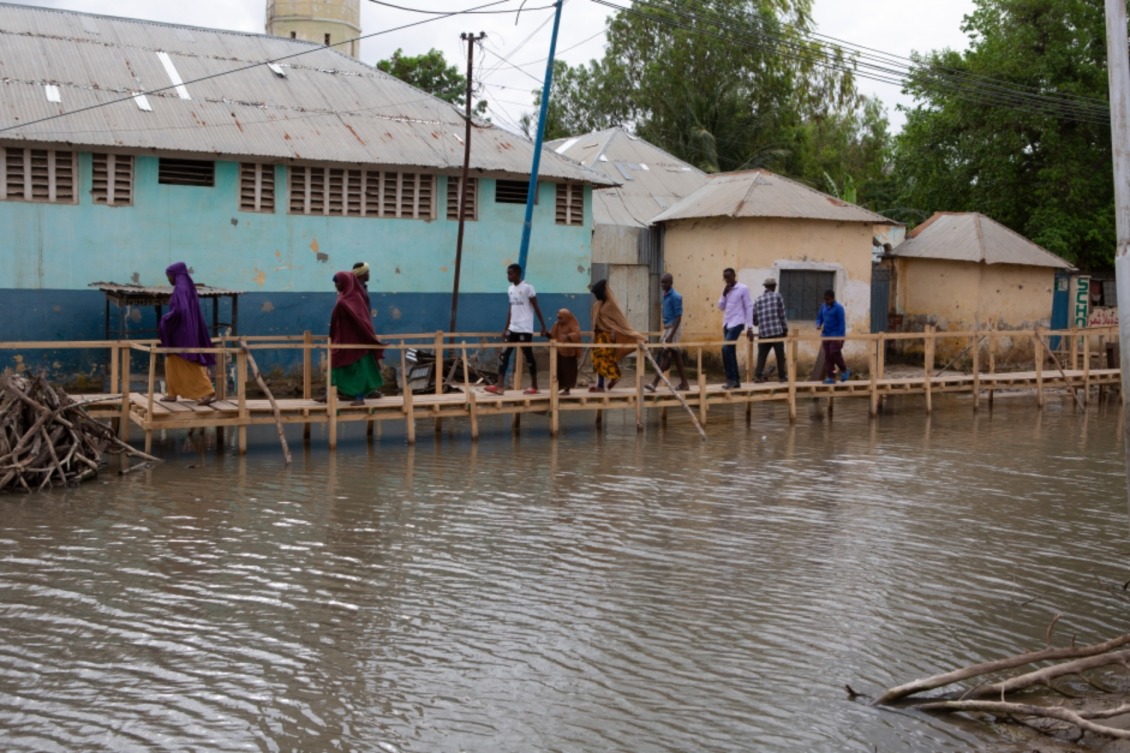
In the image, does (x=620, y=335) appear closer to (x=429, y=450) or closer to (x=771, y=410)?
(x=429, y=450)

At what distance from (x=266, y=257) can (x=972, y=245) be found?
46.3ft

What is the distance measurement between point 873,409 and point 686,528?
8.17 meters

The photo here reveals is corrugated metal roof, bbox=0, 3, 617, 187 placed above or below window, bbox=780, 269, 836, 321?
above

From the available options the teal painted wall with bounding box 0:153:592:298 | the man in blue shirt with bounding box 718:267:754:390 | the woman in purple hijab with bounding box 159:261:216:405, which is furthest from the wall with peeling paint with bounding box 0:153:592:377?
the man in blue shirt with bounding box 718:267:754:390

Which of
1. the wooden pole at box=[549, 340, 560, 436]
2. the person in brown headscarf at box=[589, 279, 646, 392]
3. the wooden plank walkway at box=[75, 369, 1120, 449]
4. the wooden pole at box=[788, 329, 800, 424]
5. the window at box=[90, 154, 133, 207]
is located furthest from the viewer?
the window at box=[90, 154, 133, 207]

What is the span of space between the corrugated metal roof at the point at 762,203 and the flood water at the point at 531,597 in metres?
8.86

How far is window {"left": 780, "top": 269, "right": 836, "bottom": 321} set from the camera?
71.5 ft

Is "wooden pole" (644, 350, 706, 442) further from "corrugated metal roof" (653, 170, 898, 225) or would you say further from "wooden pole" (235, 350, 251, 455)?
"corrugated metal roof" (653, 170, 898, 225)

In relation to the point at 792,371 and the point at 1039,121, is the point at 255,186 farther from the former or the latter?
the point at 1039,121

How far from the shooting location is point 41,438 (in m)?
10.7

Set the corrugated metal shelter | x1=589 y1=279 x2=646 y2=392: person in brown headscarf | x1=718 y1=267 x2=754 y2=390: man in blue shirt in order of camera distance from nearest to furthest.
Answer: x1=589 y1=279 x2=646 y2=392: person in brown headscarf
x1=718 y1=267 x2=754 y2=390: man in blue shirt
the corrugated metal shelter

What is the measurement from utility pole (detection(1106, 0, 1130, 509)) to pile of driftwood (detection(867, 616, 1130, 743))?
109 cm

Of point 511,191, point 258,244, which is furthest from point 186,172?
point 511,191

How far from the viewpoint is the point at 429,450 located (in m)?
13.5
